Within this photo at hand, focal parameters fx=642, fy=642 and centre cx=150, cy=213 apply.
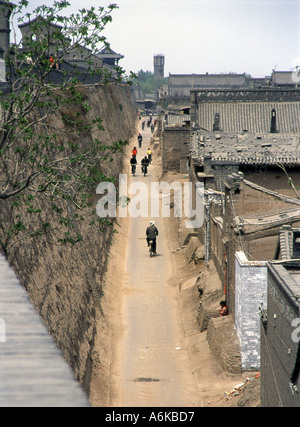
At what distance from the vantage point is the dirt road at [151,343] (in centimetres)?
1465

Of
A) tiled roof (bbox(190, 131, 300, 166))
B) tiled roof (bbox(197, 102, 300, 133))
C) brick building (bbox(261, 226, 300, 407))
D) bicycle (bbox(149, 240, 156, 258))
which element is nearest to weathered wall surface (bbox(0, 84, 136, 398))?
bicycle (bbox(149, 240, 156, 258))

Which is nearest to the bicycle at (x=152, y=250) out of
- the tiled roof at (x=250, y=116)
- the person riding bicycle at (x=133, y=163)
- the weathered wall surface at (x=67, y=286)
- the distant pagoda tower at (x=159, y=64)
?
the weathered wall surface at (x=67, y=286)

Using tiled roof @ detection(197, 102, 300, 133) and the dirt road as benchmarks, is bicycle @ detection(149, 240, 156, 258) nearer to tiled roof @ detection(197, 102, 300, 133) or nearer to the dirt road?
the dirt road

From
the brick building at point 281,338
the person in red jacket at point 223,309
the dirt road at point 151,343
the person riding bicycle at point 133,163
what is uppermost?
the person riding bicycle at point 133,163

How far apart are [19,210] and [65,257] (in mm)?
2788

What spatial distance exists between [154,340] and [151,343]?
25 cm

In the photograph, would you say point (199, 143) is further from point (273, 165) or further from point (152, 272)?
point (152, 272)

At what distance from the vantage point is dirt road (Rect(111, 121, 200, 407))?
14648mm

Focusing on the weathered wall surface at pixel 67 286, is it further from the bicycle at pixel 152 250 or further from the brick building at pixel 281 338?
the brick building at pixel 281 338

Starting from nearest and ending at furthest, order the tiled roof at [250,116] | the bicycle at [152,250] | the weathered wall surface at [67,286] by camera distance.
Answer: the weathered wall surface at [67,286] → the bicycle at [152,250] → the tiled roof at [250,116]

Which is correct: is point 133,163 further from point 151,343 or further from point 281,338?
point 281,338

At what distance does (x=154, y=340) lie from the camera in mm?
18000

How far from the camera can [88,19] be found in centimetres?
1402

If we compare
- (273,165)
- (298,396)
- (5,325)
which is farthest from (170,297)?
(5,325)
